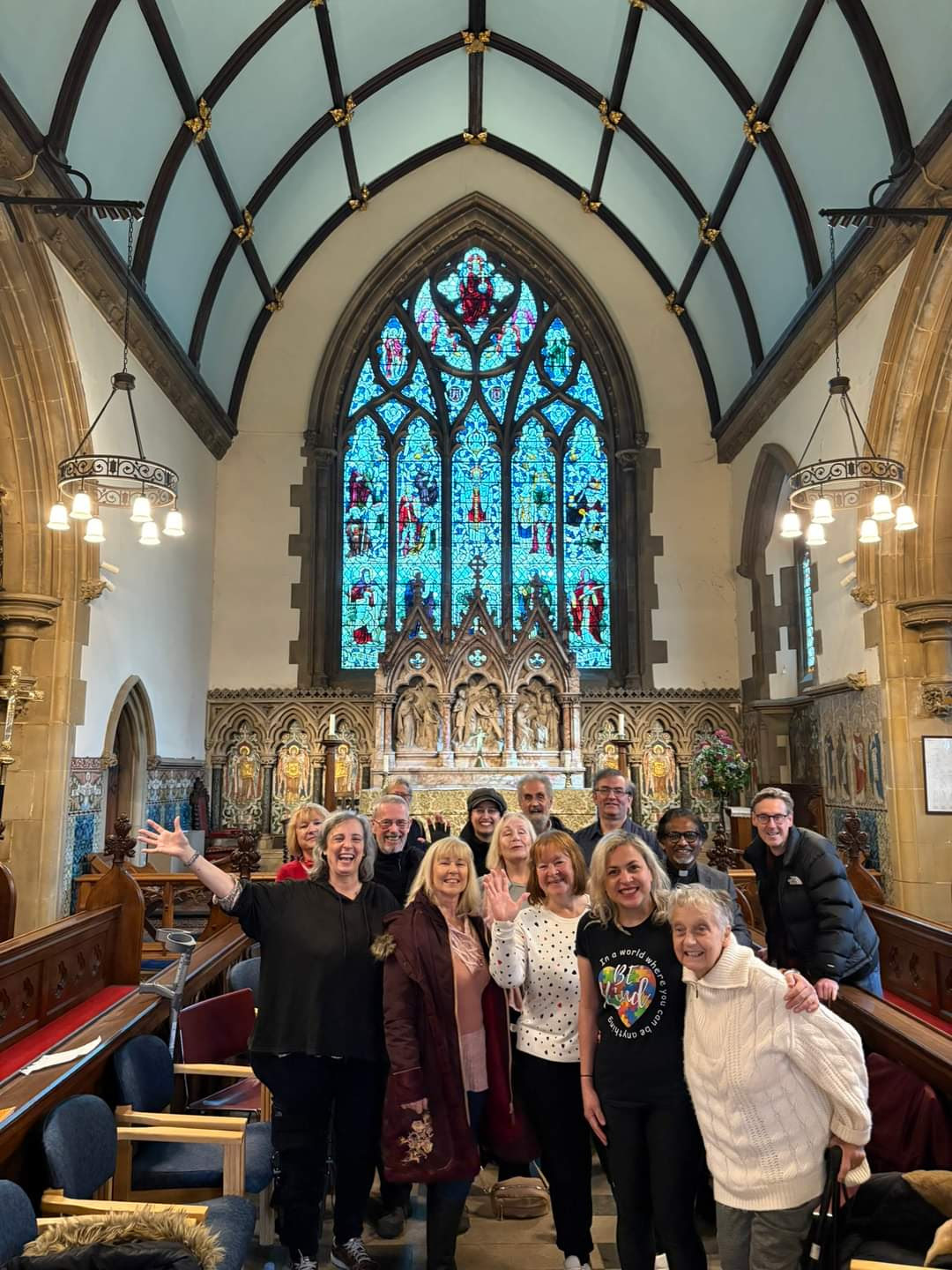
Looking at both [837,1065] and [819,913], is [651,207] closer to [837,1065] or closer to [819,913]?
[819,913]

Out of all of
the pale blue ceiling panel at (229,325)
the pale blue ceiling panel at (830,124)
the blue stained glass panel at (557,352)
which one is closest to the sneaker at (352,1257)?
the pale blue ceiling panel at (830,124)

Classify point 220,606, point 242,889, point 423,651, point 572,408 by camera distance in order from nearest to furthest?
1. point 242,889
2. point 423,651
3. point 220,606
4. point 572,408

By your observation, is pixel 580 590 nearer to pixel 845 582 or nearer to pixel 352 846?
pixel 845 582

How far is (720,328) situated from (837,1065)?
34.8 ft

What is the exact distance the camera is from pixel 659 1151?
2412mm

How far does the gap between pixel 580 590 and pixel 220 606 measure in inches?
179

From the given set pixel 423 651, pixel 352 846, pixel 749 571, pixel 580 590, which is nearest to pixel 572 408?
pixel 580 590

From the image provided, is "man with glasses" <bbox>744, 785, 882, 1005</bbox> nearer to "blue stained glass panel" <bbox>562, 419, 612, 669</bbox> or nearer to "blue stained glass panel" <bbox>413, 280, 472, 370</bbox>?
"blue stained glass panel" <bbox>562, 419, 612, 669</bbox>

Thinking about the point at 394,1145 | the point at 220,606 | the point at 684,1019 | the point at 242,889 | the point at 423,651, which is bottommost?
the point at 394,1145

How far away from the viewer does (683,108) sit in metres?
9.55

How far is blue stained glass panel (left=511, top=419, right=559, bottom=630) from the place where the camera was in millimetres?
12133

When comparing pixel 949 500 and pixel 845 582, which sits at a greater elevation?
pixel 949 500

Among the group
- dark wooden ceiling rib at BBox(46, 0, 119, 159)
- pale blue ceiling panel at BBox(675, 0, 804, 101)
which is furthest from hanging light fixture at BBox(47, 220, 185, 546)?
pale blue ceiling panel at BBox(675, 0, 804, 101)

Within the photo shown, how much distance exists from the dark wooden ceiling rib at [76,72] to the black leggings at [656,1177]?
7138mm
